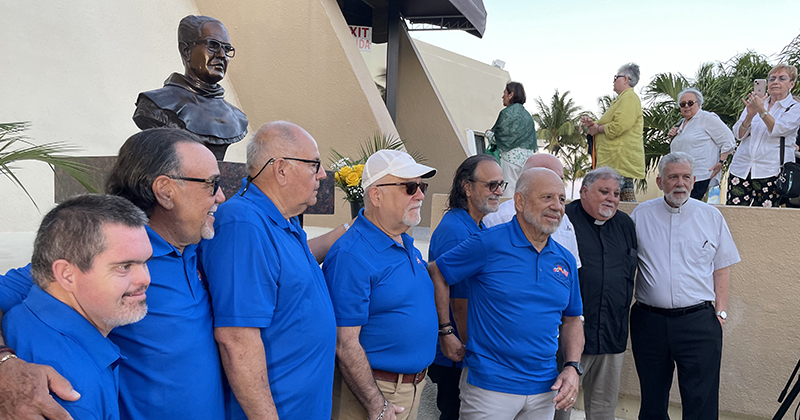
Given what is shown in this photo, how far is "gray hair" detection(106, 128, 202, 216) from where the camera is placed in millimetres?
1567

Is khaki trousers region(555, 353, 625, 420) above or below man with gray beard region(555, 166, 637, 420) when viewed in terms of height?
below

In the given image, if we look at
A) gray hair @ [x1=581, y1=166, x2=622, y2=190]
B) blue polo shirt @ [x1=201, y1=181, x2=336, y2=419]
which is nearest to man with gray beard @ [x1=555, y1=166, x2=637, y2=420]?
gray hair @ [x1=581, y1=166, x2=622, y2=190]

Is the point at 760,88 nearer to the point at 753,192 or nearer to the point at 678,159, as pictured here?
the point at 753,192

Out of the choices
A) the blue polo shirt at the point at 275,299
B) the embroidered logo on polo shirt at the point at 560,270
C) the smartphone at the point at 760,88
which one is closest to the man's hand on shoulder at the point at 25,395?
the blue polo shirt at the point at 275,299

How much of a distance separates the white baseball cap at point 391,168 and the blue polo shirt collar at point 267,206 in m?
0.56

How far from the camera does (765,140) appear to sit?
188 inches

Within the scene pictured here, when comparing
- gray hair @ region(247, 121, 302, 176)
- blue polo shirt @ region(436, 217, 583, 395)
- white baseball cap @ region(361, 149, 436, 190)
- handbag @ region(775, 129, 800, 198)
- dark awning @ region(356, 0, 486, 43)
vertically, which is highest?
dark awning @ region(356, 0, 486, 43)

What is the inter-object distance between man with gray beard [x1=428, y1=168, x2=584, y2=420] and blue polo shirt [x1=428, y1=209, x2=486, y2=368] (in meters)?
0.32

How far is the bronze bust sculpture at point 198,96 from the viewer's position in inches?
124

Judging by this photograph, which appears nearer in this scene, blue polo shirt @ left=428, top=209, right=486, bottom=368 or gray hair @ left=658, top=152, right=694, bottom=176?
blue polo shirt @ left=428, top=209, right=486, bottom=368

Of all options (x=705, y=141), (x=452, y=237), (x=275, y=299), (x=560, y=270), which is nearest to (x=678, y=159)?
(x=560, y=270)

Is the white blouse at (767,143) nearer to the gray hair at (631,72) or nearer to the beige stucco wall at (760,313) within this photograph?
the beige stucco wall at (760,313)

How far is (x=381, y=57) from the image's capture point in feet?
33.2

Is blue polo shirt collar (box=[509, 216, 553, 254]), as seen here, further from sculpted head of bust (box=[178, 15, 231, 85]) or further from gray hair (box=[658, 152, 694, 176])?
sculpted head of bust (box=[178, 15, 231, 85])
